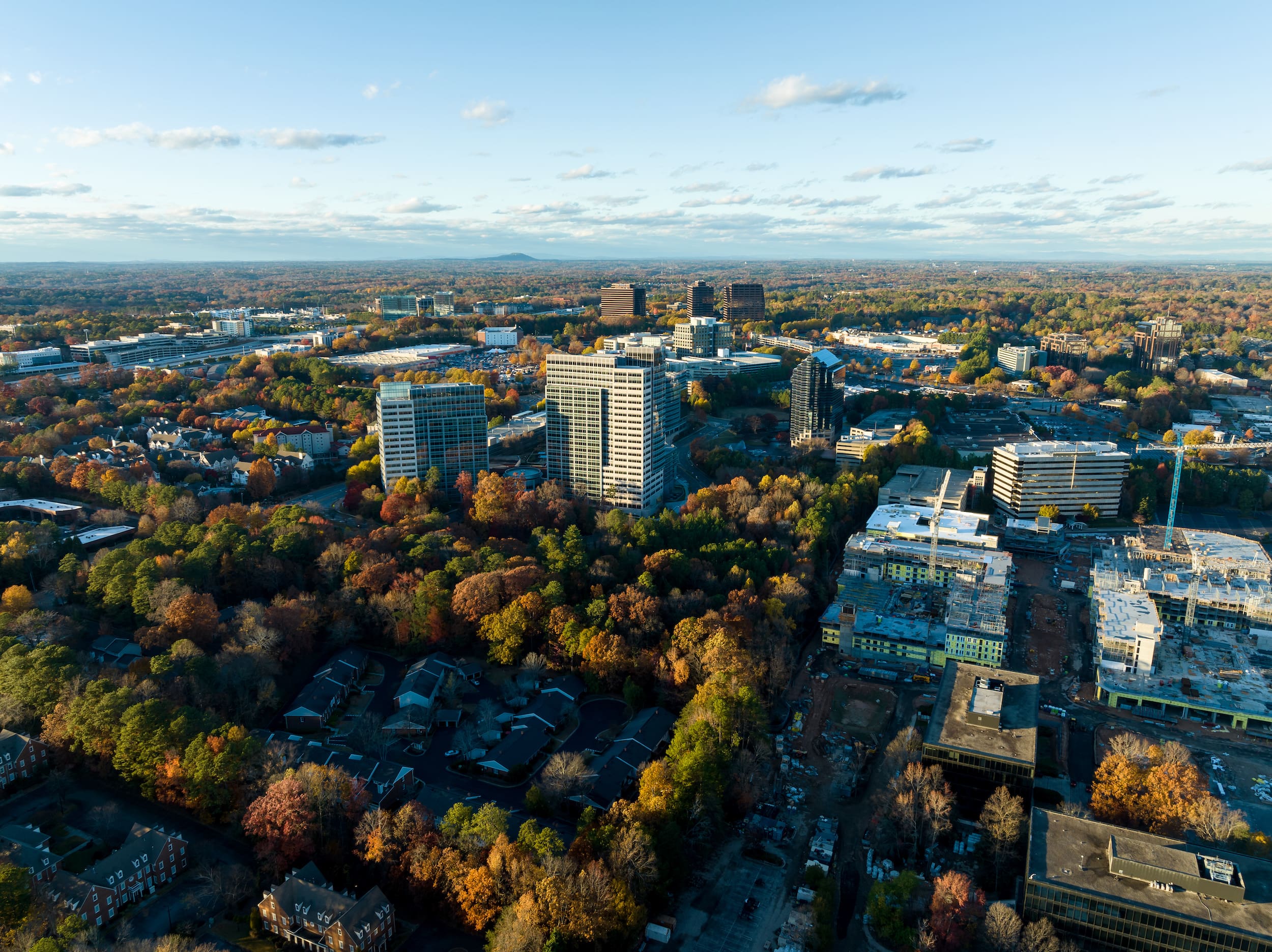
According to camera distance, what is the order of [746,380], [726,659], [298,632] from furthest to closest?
[746,380], [298,632], [726,659]

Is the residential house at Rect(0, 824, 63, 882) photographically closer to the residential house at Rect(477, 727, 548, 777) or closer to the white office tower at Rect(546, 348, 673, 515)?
the residential house at Rect(477, 727, 548, 777)

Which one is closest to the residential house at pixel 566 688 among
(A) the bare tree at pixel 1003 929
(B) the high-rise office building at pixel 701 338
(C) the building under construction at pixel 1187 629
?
(A) the bare tree at pixel 1003 929

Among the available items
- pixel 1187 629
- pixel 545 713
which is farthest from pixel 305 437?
pixel 1187 629

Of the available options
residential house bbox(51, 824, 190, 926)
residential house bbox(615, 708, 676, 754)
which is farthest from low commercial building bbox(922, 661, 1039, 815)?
residential house bbox(51, 824, 190, 926)

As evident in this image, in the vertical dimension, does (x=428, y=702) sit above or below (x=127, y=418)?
below

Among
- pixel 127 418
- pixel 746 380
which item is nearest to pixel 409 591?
pixel 127 418

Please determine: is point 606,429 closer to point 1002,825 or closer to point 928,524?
point 928,524

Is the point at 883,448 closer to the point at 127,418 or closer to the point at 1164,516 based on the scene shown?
the point at 1164,516
